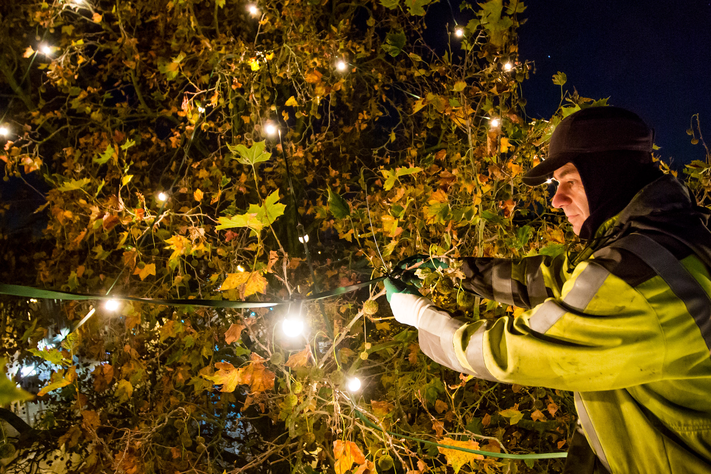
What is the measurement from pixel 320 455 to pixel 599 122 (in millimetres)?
3622

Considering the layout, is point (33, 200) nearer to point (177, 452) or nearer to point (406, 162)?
point (177, 452)

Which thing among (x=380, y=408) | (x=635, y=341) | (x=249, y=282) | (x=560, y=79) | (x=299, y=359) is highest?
(x=560, y=79)

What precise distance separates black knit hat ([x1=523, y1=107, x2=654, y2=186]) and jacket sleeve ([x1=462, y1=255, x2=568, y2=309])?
62cm

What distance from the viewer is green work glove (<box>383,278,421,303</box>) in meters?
1.86

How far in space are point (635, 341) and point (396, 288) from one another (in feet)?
3.44

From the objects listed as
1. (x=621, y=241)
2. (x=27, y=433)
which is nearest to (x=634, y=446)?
(x=621, y=241)

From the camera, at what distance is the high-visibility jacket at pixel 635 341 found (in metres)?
1.05

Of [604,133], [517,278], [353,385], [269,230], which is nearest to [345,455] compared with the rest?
[353,385]

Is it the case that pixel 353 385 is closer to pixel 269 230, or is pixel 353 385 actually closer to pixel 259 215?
pixel 259 215

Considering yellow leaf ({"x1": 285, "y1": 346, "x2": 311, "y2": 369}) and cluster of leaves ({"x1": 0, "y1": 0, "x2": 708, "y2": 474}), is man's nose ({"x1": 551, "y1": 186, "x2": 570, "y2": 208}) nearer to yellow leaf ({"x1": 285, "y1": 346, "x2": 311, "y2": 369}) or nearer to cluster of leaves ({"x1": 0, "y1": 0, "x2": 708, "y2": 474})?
cluster of leaves ({"x1": 0, "y1": 0, "x2": 708, "y2": 474})

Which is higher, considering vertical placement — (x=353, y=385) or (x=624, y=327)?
(x=353, y=385)

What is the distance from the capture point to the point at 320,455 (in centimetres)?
356

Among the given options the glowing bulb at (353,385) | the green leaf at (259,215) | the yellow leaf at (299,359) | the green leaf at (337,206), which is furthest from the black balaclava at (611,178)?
the yellow leaf at (299,359)

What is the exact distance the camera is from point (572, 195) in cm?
161
